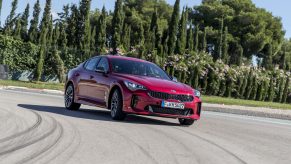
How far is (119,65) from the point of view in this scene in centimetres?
1295

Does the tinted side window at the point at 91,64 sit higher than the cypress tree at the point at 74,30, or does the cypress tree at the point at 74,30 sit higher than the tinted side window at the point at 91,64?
the cypress tree at the point at 74,30

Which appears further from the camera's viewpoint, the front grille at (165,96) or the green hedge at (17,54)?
the green hedge at (17,54)

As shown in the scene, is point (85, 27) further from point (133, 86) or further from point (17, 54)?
point (133, 86)

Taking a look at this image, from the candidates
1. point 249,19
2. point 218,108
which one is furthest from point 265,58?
point 218,108

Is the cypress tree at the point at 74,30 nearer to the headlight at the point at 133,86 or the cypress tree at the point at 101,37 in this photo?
the cypress tree at the point at 101,37

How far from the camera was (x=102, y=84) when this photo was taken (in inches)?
497

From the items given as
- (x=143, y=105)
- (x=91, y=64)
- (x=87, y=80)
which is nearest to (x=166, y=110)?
(x=143, y=105)

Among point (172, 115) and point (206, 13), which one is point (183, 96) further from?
point (206, 13)

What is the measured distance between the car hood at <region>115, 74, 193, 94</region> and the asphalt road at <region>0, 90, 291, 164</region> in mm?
846

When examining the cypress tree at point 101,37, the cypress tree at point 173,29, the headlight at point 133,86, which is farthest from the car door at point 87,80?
the cypress tree at point 173,29

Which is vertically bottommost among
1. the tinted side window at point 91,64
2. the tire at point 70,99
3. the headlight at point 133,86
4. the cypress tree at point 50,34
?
the tire at point 70,99

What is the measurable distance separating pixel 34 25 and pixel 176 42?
53.5 feet

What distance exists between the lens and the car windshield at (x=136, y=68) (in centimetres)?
1274

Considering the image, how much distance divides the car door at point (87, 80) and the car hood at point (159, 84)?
1.41 meters
